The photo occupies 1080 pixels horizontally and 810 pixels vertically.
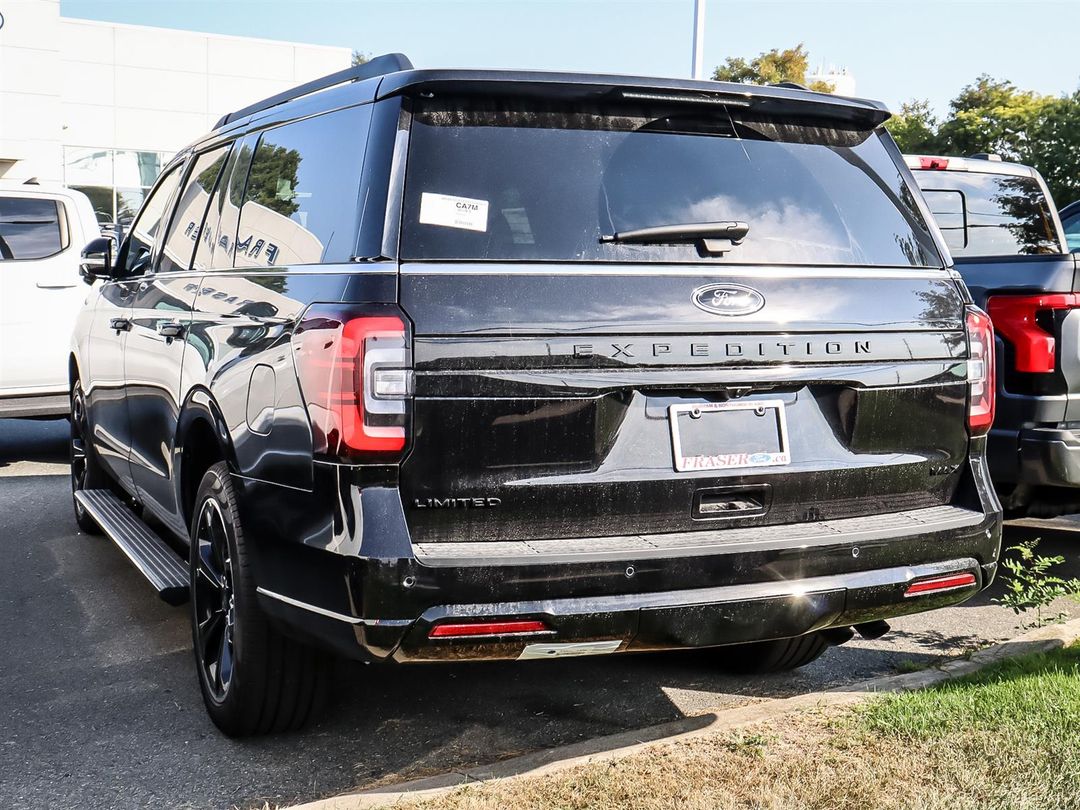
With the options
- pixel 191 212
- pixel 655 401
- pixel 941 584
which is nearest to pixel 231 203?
pixel 191 212

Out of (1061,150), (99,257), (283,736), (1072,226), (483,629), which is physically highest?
(1061,150)

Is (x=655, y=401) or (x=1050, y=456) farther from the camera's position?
(x=1050, y=456)

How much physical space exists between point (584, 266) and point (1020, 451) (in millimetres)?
3012

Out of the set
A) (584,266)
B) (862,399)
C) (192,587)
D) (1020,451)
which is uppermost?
(584,266)

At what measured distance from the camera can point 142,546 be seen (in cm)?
511

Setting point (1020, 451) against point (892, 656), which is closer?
point (892, 656)

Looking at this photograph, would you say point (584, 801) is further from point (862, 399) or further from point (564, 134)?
point (564, 134)

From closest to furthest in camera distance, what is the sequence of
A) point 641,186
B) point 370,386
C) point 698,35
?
point 370,386
point 641,186
point 698,35

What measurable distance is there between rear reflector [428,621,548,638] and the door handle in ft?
6.27

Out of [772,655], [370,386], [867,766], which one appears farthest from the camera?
[772,655]

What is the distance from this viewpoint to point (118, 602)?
18.8 ft

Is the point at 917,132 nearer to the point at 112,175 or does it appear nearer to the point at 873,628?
the point at 112,175

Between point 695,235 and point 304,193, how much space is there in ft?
4.03

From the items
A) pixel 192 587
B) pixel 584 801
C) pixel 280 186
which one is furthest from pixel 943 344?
pixel 192 587
